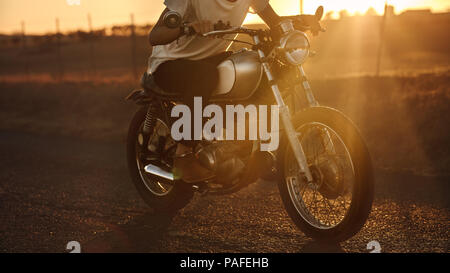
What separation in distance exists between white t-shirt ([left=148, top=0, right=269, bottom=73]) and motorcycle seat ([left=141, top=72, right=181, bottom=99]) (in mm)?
71

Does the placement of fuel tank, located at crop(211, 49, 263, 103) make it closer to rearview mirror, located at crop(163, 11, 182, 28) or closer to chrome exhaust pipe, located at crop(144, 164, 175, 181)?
rearview mirror, located at crop(163, 11, 182, 28)

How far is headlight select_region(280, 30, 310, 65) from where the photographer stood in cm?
319

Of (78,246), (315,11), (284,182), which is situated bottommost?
(78,246)

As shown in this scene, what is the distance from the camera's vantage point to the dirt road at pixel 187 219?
337cm

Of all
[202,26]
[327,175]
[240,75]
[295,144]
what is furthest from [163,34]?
[327,175]

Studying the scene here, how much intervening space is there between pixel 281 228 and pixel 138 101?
162cm

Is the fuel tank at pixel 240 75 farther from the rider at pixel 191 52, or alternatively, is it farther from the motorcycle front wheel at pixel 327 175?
the motorcycle front wheel at pixel 327 175

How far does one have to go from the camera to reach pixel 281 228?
366 cm

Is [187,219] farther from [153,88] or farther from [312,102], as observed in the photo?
[312,102]

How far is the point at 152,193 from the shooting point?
441 centimetres

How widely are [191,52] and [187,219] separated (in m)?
1.33

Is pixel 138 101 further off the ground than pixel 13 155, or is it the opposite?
pixel 138 101
